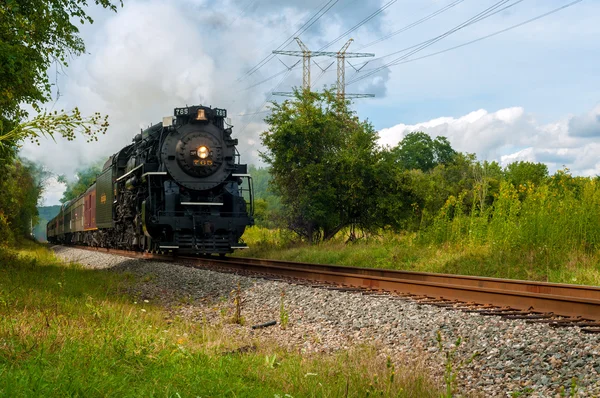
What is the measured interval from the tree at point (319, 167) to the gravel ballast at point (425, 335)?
11.4 meters

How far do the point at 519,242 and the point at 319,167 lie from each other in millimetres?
10366

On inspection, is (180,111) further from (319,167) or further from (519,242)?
(519,242)

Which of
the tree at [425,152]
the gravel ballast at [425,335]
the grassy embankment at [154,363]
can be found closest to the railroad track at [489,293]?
the gravel ballast at [425,335]

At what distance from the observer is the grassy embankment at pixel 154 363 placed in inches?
162

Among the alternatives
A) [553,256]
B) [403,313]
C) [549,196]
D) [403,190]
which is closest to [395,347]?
[403,313]

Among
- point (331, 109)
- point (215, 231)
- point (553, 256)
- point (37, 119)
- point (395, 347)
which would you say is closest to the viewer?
point (37, 119)

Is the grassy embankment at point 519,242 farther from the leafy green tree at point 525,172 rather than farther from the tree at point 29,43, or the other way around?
the leafy green tree at point 525,172

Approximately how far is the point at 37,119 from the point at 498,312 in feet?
17.2

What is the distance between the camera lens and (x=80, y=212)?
34.3 m

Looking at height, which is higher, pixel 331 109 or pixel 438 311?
pixel 331 109

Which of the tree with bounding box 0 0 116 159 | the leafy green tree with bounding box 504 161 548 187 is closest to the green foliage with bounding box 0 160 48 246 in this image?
the tree with bounding box 0 0 116 159

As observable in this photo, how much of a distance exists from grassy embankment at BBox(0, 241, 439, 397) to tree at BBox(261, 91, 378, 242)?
1423cm

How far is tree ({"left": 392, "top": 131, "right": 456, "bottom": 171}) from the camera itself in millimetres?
85812

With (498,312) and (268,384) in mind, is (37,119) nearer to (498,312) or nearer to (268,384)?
(268,384)
